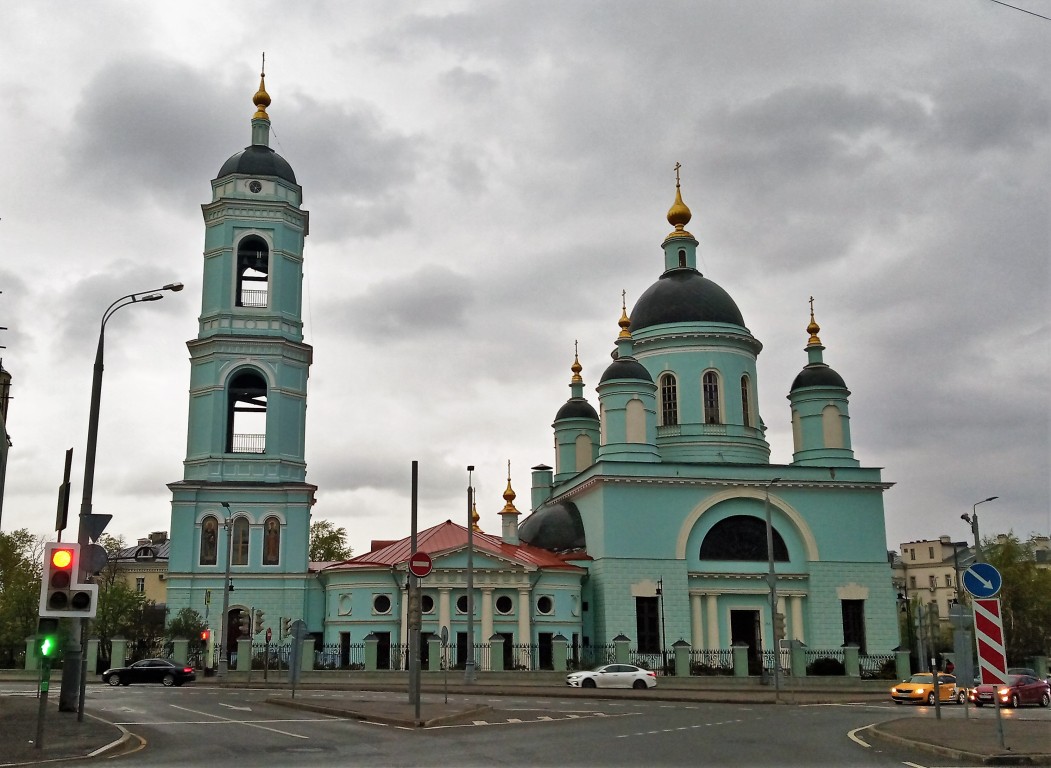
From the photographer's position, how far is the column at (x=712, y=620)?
4850 cm

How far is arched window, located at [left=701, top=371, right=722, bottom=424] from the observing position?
54531 millimetres

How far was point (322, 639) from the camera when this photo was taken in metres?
46.6

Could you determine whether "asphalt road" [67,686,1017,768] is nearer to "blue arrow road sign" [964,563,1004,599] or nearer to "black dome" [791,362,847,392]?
"blue arrow road sign" [964,563,1004,599]

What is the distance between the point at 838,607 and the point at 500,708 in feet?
93.2

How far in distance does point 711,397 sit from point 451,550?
16.7 meters

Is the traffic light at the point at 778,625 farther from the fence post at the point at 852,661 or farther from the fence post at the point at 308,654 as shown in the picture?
the fence post at the point at 308,654

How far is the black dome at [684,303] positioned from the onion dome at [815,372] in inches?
149

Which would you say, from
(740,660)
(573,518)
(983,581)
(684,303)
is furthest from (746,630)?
(983,581)

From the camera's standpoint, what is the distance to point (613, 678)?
3694cm

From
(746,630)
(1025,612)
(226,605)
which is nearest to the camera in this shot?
(226,605)

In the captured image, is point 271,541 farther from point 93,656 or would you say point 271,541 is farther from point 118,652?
point 93,656

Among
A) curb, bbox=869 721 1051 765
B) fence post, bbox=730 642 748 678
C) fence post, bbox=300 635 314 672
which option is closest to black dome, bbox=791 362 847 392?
fence post, bbox=730 642 748 678

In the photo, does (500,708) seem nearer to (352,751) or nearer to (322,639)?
(352,751)

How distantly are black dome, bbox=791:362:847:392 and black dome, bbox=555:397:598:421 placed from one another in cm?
→ 1177
